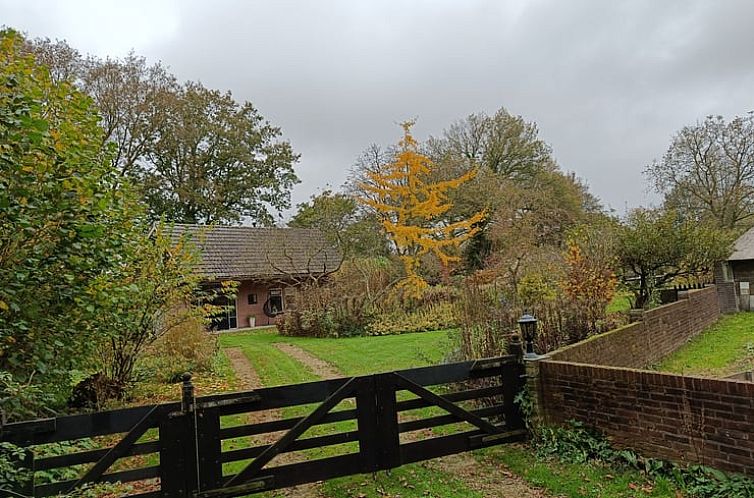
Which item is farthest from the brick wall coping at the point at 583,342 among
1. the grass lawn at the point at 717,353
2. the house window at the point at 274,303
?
the house window at the point at 274,303

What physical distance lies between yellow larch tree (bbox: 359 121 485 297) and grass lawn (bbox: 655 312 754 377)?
31.2 feet

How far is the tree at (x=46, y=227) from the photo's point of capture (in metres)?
3.77

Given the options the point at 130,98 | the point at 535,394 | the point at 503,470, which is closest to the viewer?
the point at 503,470

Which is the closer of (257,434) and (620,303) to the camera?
(257,434)

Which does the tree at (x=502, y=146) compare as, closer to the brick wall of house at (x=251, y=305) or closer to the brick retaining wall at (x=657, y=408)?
the brick wall of house at (x=251, y=305)

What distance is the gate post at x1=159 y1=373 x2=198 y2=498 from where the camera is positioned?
413 cm

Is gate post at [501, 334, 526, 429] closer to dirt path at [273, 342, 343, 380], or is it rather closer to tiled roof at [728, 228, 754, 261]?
dirt path at [273, 342, 343, 380]

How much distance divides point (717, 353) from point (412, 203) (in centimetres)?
1301

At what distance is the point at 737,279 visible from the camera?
1672 centimetres

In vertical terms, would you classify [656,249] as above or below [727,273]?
above

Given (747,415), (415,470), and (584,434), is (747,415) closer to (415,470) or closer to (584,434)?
(584,434)

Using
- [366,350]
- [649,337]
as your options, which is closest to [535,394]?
[649,337]

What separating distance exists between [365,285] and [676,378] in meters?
13.1

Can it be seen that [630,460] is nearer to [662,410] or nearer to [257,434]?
[662,410]
